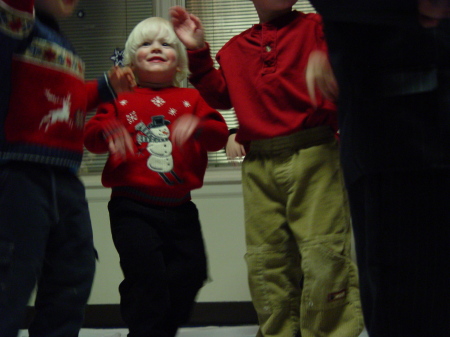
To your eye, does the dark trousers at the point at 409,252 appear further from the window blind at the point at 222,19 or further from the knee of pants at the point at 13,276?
the window blind at the point at 222,19

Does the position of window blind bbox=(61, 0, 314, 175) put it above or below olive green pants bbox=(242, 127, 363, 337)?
above

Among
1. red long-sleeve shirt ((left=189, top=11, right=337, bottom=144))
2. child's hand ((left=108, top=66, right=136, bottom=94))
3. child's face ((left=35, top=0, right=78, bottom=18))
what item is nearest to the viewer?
child's face ((left=35, top=0, right=78, bottom=18))

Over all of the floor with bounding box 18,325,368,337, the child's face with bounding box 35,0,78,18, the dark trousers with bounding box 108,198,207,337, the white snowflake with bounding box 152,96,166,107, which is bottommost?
the floor with bounding box 18,325,368,337

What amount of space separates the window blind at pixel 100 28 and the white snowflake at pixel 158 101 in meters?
0.97

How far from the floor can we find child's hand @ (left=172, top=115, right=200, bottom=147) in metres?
0.84

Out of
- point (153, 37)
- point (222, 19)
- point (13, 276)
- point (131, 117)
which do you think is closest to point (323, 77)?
point (13, 276)

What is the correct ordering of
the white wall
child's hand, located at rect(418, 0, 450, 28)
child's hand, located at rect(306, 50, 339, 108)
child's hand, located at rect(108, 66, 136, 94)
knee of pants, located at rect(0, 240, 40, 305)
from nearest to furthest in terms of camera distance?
child's hand, located at rect(418, 0, 450, 28) < child's hand, located at rect(306, 50, 339, 108) < knee of pants, located at rect(0, 240, 40, 305) < child's hand, located at rect(108, 66, 136, 94) < the white wall

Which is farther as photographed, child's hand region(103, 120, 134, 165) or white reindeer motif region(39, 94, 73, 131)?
child's hand region(103, 120, 134, 165)

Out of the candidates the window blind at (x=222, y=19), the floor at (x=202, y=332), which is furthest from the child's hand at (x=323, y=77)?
the window blind at (x=222, y=19)

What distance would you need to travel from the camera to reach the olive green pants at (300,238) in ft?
4.55

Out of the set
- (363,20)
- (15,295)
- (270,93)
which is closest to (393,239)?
(363,20)

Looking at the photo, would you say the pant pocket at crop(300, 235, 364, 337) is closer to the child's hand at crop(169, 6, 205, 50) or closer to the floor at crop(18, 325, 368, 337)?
the child's hand at crop(169, 6, 205, 50)

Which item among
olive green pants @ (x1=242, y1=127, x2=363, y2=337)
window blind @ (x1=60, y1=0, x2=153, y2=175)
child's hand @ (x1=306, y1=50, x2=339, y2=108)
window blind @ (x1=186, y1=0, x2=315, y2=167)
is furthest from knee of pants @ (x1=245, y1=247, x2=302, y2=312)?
window blind @ (x1=60, y1=0, x2=153, y2=175)

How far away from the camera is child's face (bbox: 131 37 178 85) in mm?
1761
